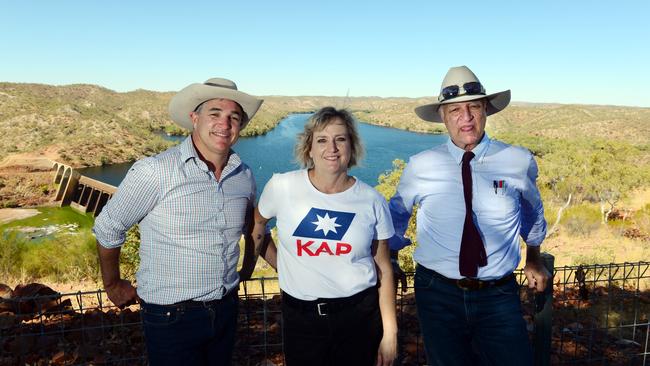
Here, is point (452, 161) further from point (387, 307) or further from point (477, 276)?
point (387, 307)

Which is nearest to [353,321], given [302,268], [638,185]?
[302,268]

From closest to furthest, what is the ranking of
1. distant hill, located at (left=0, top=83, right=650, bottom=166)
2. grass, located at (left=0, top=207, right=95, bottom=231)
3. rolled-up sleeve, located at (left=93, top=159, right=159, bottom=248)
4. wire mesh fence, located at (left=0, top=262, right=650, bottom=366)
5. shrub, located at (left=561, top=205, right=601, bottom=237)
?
rolled-up sleeve, located at (left=93, top=159, right=159, bottom=248)
wire mesh fence, located at (left=0, top=262, right=650, bottom=366)
shrub, located at (left=561, top=205, right=601, bottom=237)
grass, located at (left=0, top=207, right=95, bottom=231)
distant hill, located at (left=0, top=83, right=650, bottom=166)

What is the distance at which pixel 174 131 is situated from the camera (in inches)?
3932

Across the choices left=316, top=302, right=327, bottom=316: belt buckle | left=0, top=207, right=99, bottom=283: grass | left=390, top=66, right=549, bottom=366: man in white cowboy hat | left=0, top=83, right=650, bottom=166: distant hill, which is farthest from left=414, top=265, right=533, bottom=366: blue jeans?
left=0, top=83, right=650, bottom=166: distant hill

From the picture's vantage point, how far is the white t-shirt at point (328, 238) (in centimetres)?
224

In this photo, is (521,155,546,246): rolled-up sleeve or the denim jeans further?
(521,155,546,246): rolled-up sleeve

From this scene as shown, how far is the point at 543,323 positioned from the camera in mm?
2955

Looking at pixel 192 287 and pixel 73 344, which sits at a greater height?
pixel 192 287

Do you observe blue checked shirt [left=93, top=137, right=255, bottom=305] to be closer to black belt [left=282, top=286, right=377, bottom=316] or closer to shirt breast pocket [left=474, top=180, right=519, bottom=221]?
black belt [left=282, top=286, right=377, bottom=316]

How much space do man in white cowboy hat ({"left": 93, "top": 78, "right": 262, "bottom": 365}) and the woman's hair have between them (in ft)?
1.27

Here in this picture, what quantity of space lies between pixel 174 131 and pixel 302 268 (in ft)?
341

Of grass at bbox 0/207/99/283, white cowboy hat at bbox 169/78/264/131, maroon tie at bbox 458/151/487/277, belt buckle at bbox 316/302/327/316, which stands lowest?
grass at bbox 0/207/99/283

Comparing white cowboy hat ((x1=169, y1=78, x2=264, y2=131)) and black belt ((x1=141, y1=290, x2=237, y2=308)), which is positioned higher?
white cowboy hat ((x1=169, y1=78, x2=264, y2=131))

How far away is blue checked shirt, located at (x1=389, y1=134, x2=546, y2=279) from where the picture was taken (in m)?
2.52
